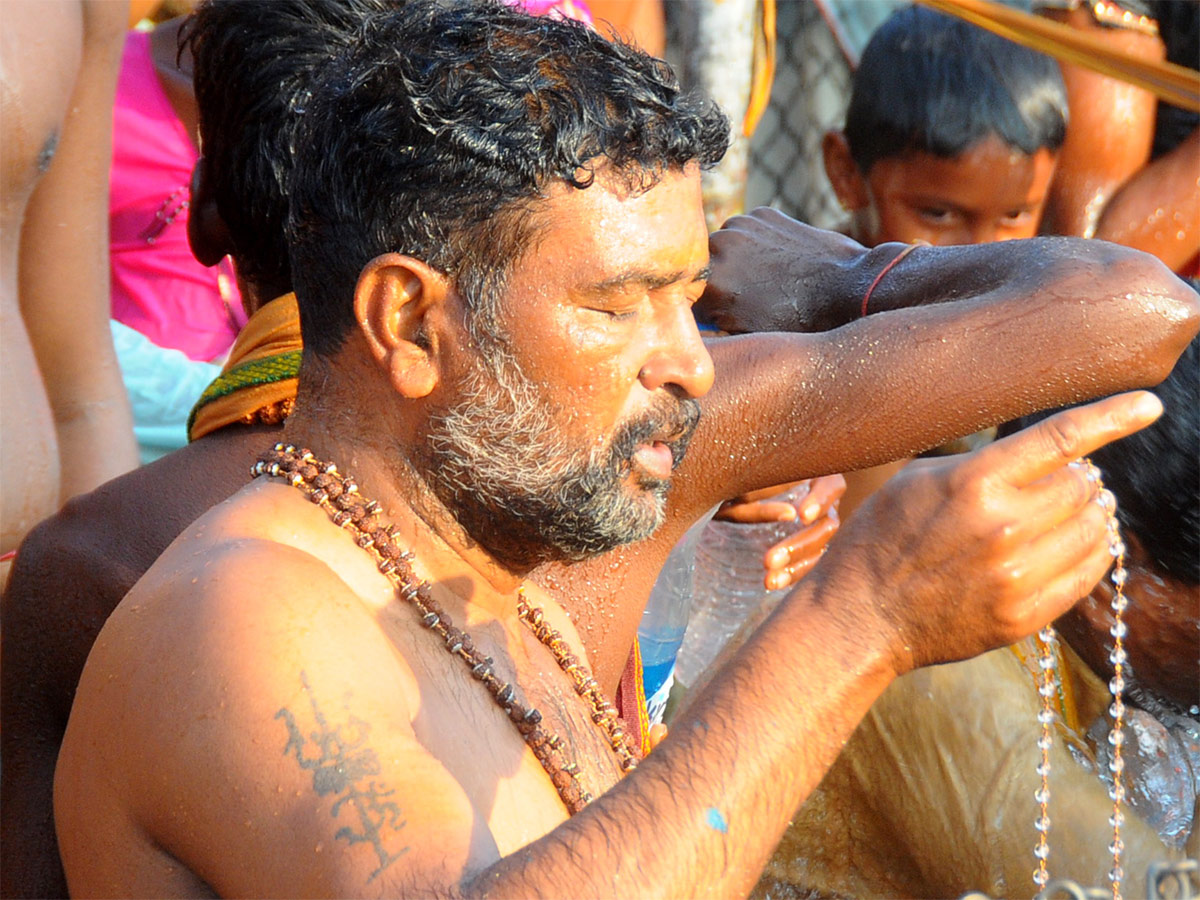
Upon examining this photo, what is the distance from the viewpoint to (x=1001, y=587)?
4.70 feet

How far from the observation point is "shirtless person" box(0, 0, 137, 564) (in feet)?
8.18

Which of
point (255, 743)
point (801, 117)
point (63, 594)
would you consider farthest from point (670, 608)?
point (801, 117)

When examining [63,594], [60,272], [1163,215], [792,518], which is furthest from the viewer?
[1163,215]

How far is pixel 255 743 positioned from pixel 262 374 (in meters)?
0.90

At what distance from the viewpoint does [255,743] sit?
4.40ft

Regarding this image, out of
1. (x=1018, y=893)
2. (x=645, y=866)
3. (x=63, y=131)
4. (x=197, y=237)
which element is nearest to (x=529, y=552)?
(x=645, y=866)

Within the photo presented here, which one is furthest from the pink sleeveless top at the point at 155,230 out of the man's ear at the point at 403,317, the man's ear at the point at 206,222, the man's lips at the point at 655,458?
the man's lips at the point at 655,458

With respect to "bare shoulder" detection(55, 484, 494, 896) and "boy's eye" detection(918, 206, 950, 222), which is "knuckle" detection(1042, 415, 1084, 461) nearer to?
"bare shoulder" detection(55, 484, 494, 896)

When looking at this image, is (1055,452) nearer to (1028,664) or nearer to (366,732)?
(366,732)

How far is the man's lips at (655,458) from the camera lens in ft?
5.86

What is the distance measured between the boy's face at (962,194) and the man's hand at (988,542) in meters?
2.58

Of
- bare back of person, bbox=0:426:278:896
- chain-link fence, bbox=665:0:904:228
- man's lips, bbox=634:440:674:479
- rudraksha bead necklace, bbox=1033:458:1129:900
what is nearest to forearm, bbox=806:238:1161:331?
rudraksha bead necklace, bbox=1033:458:1129:900

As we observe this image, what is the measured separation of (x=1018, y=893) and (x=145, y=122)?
2.71m

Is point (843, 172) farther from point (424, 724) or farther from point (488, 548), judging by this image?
point (424, 724)
